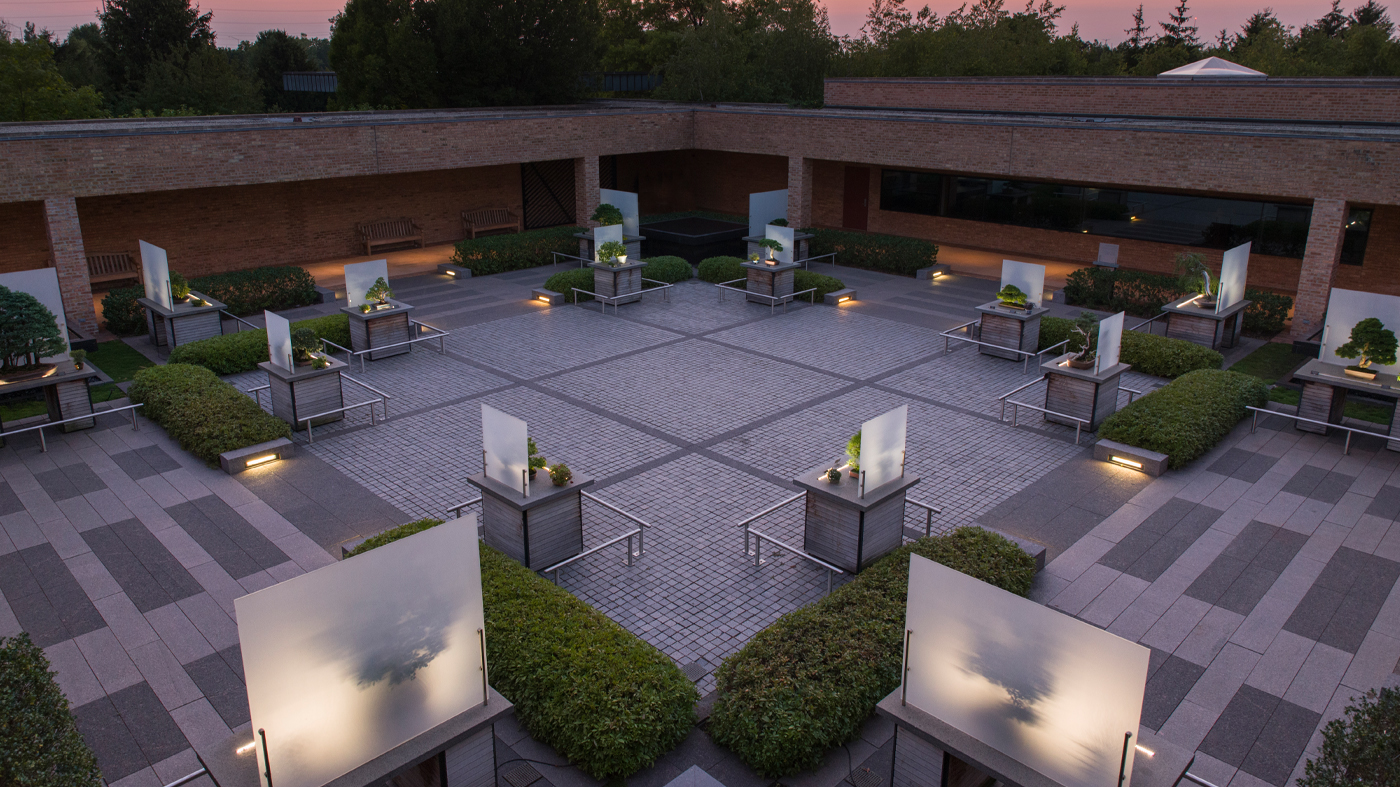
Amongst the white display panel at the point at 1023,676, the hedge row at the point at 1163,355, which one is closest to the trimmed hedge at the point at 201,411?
the white display panel at the point at 1023,676

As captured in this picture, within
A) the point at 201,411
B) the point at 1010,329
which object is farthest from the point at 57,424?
the point at 1010,329

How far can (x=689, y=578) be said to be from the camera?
30.1ft

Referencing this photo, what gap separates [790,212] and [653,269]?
523cm

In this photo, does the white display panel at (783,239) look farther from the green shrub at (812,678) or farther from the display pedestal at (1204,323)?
the green shrub at (812,678)

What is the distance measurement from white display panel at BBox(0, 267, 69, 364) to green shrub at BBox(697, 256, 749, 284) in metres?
12.9

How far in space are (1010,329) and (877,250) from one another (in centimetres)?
787

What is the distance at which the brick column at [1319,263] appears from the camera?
52.6ft

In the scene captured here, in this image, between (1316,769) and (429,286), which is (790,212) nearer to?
(429,286)

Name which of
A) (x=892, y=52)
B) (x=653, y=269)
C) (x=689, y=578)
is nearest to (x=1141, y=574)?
(x=689, y=578)

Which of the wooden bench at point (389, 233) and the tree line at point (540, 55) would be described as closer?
the wooden bench at point (389, 233)

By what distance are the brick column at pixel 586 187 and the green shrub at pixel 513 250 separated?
465 mm

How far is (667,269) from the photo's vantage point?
21719mm

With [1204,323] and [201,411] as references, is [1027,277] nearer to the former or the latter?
[1204,323]

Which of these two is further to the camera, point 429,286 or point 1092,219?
point 1092,219
